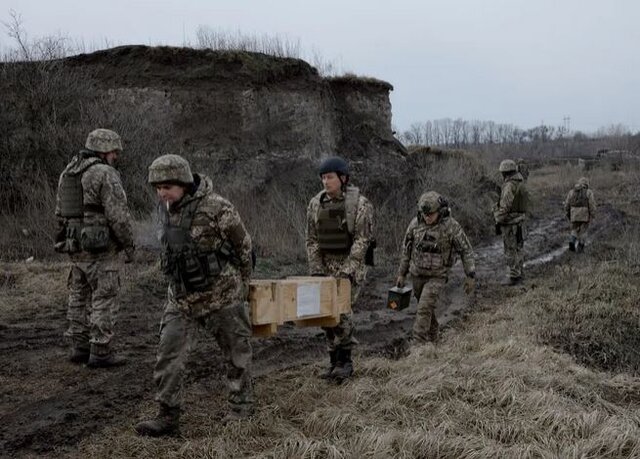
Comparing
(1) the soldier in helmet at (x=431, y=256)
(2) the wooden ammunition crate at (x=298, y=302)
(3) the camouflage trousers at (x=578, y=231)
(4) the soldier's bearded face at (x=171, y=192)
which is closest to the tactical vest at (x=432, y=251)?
(1) the soldier in helmet at (x=431, y=256)

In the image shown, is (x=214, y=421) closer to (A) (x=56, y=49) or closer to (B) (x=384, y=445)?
(B) (x=384, y=445)

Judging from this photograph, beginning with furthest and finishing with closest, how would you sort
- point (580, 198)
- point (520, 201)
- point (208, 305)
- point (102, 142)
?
1. point (580, 198)
2. point (520, 201)
3. point (102, 142)
4. point (208, 305)

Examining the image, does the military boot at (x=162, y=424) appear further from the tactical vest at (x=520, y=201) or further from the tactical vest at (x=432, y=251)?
the tactical vest at (x=520, y=201)

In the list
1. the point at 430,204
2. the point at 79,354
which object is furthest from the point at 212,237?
the point at 430,204

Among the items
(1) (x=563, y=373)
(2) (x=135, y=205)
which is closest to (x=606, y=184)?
(2) (x=135, y=205)

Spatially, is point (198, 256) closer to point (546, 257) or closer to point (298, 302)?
point (298, 302)

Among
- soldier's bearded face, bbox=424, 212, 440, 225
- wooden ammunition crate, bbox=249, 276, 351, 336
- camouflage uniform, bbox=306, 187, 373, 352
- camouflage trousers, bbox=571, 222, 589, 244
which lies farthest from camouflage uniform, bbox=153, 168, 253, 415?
camouflage trousers, bbox=571, 222, 589, 244

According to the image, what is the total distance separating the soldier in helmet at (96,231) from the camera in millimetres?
6551

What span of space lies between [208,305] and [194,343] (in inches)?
13.9

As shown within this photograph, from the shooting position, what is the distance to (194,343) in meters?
5.08

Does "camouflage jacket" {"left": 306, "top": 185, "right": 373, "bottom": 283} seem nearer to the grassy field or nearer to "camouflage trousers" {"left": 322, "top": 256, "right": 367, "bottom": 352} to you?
"camouflage trousers" {"left": 322, "top": 256, "right": 367, "bottom": 352}

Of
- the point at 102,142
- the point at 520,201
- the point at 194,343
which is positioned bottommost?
the point at 194,343

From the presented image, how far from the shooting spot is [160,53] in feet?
67.7

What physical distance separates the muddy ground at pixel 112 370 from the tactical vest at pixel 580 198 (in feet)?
18.8
